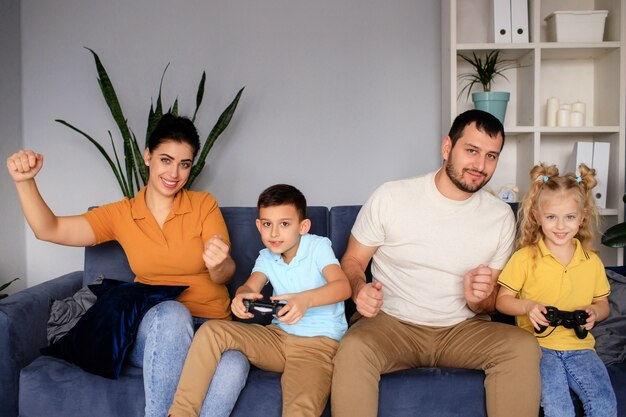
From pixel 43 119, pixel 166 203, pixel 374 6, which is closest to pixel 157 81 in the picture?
pixel 43 119

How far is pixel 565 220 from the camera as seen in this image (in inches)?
77.9

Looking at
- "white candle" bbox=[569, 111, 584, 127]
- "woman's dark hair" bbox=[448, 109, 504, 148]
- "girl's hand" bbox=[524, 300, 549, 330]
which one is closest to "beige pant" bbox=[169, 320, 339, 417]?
"girl's hand" bbox=[524, 300, 549, 330]

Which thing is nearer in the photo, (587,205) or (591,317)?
(591,317)

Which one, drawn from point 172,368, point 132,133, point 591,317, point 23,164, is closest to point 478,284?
point 591,317

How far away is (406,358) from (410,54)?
212cm

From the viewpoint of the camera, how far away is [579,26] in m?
3.09

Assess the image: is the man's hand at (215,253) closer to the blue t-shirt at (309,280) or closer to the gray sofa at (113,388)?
the blue t-shirt at (309,280)

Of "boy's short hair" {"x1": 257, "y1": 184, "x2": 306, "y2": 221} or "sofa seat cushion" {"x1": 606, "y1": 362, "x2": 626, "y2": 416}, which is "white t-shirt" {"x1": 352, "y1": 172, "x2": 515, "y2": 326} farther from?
"sofa seat cushion" {"x1": 606, "y1": 362, "x2": 626, "y2": 416}

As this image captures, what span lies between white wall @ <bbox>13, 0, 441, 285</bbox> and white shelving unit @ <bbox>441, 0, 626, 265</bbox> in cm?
27

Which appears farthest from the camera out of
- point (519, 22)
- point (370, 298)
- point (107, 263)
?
point (519, 22)

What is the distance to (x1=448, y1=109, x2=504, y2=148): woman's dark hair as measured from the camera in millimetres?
2047

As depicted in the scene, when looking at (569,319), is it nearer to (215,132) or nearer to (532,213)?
(532,213)

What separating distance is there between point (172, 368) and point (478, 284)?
958mm

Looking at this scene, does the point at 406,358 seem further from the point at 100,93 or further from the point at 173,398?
the point at 100,93
